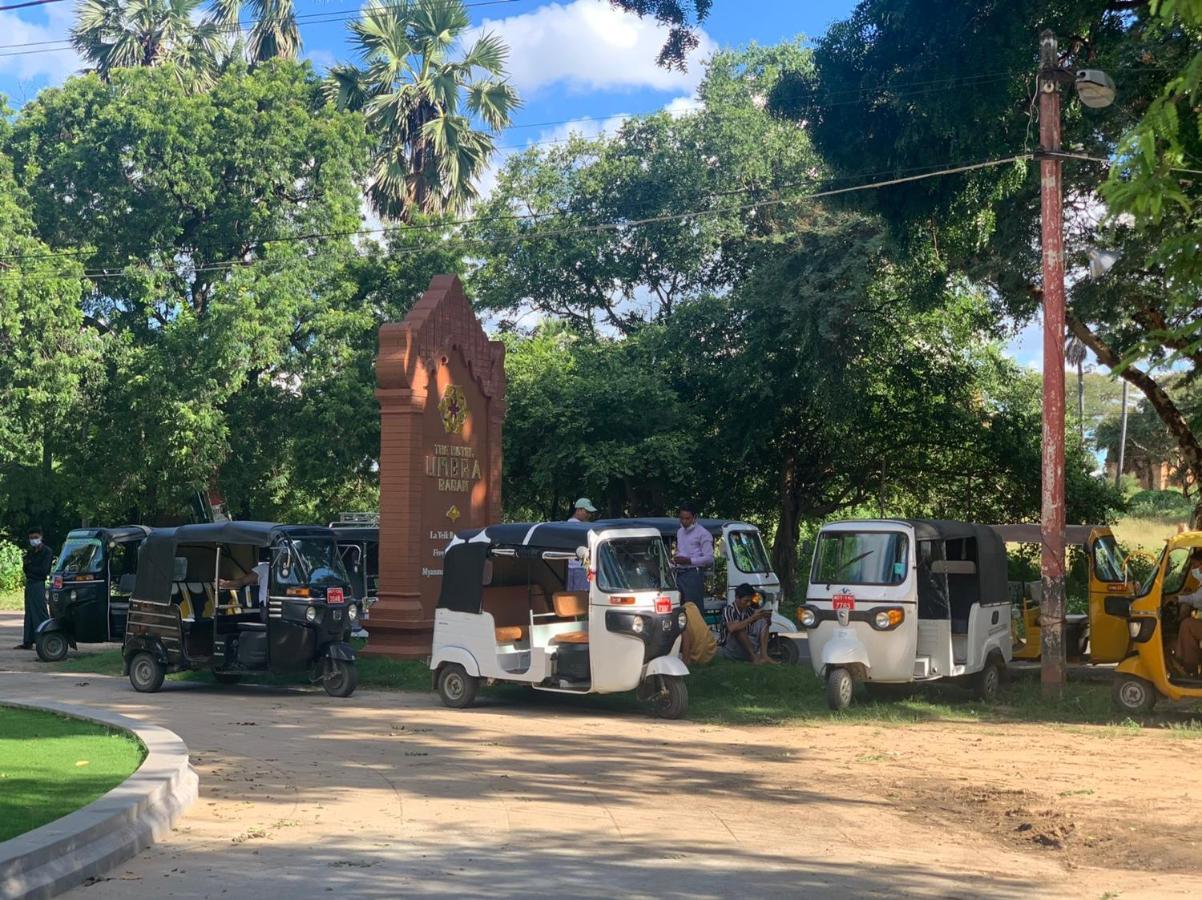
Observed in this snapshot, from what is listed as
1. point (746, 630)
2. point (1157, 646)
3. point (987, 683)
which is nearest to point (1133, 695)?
point (1157, 646)

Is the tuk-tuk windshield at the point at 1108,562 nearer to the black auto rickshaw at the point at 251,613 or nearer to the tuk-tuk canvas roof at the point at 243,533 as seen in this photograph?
the black auto rickshaw at the point at 251,613

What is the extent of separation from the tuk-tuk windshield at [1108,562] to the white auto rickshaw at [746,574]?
4.20m

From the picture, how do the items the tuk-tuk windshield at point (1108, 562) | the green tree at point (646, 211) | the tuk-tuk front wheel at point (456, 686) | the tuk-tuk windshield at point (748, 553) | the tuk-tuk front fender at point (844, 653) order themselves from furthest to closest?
the green tree at point (646, 211)
the tuk-tuk windshield at point (748, 553)
the tuk-tuk windshield at point (1108, 562)
the tuk-tuk front wheel at point (456, 686)
the tuk-tuk front fender at point (844, 653)

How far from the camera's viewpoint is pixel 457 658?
1509 cm

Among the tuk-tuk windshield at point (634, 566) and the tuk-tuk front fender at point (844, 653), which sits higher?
the tuk-tuk windshield at point (634, 566)

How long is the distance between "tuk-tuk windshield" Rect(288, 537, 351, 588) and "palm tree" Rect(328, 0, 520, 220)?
77.6 feet

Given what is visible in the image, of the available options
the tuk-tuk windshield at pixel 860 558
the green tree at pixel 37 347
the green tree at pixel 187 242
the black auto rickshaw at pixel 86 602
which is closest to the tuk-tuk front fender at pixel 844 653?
the tuk-tuk windshield at pixel 860 558

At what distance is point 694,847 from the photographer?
8070 millimetres

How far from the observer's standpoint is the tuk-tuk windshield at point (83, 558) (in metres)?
21.0

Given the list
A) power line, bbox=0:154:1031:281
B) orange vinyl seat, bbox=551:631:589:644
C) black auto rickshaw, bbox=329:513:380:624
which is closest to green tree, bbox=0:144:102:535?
power line, bbox=0:154:1031:281

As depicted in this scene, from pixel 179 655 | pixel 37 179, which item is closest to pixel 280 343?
pixel 37 179

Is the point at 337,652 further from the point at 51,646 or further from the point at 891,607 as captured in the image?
the point at 51,646

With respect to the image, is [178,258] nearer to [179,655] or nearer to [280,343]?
[280,343]

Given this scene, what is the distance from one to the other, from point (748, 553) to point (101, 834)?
14279mm
